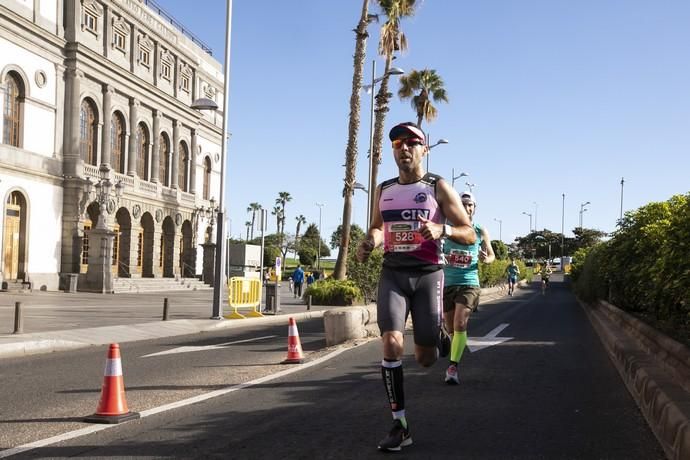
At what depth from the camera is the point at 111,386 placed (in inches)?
220

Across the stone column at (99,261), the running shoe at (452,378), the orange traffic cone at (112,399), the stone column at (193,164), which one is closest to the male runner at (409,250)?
the orange traffic cone at (112,399)

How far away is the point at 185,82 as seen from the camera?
4866 centimetres

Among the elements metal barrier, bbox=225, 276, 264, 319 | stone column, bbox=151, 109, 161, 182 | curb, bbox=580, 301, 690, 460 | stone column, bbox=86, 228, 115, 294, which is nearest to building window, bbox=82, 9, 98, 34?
stone column, bbox=151, 109, 161, 182

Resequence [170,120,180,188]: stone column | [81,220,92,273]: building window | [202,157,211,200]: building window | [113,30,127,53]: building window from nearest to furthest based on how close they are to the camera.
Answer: [81,220,92,273]: building window
[113,30,127,53]: building window
[170,120,180,188]: stone column
[202,157,211,200]: building window

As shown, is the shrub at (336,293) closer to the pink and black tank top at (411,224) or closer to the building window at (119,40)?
the pink and black tank top at (411,224)

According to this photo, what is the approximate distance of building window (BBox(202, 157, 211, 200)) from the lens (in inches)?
2124

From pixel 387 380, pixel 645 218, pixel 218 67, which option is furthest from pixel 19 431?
pixel 218 67

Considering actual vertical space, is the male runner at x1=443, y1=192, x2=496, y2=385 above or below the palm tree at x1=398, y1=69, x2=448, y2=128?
below

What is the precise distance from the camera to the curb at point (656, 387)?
4.38 metres

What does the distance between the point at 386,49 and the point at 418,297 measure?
89.2ft

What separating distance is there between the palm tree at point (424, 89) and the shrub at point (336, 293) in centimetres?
1450

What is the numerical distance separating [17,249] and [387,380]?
1219 inches

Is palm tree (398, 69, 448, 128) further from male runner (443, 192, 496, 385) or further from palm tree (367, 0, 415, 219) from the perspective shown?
male runner (443, 192, 496, 385)

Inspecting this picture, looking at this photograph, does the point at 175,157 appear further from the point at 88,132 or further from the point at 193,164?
the point at 88,132
